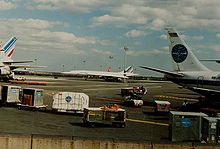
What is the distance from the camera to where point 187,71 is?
5156 centimetres

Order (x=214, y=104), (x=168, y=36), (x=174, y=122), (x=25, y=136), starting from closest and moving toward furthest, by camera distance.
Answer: (x=25, y=136) → (x=174, y=122) → (x=214, y=104) → (x=168, y=36)

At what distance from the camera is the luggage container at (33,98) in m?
38.8

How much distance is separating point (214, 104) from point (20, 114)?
28.6m

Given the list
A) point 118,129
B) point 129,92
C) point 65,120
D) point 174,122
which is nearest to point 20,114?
point 65,120

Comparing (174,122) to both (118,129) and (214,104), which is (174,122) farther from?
(214,104)

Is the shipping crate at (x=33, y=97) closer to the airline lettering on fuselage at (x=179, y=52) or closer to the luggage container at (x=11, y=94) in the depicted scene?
the luggage container at (x=11, y=94)

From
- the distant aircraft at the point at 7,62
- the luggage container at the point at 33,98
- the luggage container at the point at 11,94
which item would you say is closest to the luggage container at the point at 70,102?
the luggage container at the point at 33,98

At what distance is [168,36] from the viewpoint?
5272 centimetres

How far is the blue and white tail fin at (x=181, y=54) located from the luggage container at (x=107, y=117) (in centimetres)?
2476

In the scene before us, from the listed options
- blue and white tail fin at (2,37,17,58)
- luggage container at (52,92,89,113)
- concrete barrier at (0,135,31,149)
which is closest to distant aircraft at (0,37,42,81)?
blue and white tail fin at (2,37,17,58)

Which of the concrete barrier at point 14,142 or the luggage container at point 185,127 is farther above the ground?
the luggage container at point 185,127

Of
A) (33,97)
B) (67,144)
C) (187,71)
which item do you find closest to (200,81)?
(187,71)

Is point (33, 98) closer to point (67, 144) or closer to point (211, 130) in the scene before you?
point (67, 144)

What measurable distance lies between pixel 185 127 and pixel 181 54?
102ft
